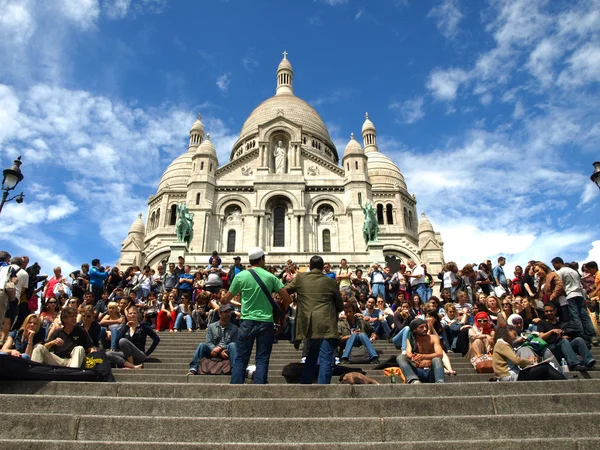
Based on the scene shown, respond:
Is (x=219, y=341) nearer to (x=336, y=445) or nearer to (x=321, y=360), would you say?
(x=321, y=360)

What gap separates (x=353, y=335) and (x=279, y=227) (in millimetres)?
22086

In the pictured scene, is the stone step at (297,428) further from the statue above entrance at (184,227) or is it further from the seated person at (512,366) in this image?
the statue above entrance at (184,227)

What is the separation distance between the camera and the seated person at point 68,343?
6586mm

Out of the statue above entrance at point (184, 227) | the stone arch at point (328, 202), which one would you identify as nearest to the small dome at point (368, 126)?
the stone arch at point (328, 202)

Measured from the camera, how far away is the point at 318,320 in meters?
5.84

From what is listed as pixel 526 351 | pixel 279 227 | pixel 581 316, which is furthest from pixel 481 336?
pixel 279 227

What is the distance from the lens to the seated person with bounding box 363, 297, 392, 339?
10.7 meters

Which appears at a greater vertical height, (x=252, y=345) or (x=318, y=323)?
(x=318, y=323)

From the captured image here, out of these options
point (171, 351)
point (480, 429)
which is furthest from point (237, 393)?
point (171, 351)

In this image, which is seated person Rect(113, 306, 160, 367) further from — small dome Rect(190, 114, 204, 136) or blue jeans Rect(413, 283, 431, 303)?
small dome Rect(190, 114, 204, 136)

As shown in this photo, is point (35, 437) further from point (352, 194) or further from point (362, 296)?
point (352, 194)

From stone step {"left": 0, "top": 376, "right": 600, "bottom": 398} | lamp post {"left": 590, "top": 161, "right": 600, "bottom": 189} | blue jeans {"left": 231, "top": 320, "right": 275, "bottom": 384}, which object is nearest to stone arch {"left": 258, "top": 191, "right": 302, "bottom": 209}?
lamp post {"left": 590, "top": 161, "right": 600, "bottom": 189}

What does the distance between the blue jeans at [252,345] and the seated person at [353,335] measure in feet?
7.85

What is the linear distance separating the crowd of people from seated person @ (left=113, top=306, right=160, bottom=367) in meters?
0.02
